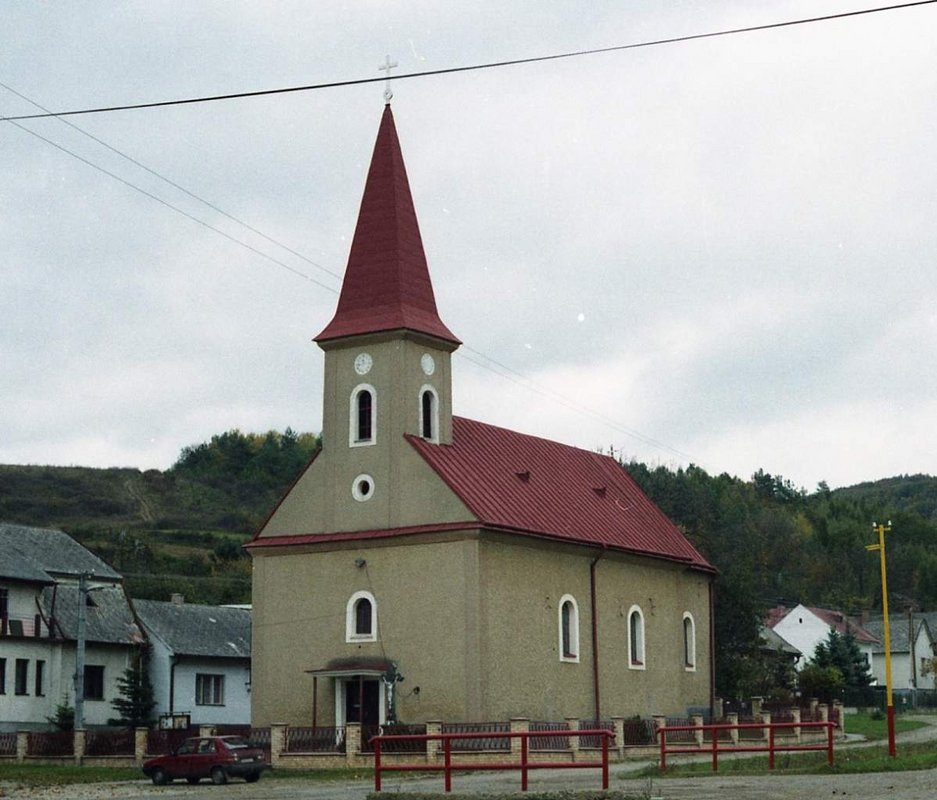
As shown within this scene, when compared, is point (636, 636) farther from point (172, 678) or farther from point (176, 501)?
point (176, 501)

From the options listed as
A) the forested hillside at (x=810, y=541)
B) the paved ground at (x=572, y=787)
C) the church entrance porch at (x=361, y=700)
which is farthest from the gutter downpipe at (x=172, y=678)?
the forested hillside at (x=810, y=541)

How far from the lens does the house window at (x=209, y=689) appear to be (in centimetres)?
6147

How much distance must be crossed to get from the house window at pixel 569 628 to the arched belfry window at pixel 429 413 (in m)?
6.64

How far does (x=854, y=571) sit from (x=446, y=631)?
131 metres

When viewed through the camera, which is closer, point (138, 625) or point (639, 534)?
point (639, 534)

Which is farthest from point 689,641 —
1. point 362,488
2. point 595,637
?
point 362,488

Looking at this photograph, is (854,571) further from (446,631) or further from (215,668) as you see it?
(446,631)

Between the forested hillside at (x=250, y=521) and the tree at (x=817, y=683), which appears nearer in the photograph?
the tree at (x=817, y=683)

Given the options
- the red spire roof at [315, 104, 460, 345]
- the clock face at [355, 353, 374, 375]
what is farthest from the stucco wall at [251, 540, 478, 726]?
the red spire roof at [315, 104, 460, 345]

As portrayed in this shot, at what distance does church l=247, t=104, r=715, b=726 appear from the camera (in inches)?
1689

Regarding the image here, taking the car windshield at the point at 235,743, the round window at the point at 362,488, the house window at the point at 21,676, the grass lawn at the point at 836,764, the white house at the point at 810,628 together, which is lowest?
the grass lawn at the point at 836,764

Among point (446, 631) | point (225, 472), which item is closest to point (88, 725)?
point (446, 631)

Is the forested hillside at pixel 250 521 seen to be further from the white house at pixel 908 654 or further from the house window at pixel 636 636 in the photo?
the house window at pixel 636 636

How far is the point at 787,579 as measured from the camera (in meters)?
153
